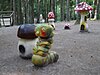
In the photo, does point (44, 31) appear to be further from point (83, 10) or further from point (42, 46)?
point (83, 10)

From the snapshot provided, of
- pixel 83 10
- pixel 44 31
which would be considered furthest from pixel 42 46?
pixel 83 10

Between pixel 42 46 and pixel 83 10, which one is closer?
pixel 42 46

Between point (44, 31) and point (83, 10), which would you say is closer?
point (44, 31)

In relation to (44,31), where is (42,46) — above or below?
below

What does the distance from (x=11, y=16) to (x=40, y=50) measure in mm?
16915

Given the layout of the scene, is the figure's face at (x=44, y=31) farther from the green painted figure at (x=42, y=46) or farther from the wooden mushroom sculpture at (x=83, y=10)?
the wooden mushroom sculpture at (x=83, y=10)

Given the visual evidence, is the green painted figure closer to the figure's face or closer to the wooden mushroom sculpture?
the figure's face

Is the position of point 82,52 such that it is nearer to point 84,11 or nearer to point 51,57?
point 51,57

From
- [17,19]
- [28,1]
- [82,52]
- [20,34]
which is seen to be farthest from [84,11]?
[28,1]

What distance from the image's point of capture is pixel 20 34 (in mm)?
5895

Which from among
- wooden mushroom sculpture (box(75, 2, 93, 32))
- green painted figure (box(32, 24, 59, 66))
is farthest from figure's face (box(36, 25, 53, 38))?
wooden mushroom sculpture (box(75, 2, 93, 32))

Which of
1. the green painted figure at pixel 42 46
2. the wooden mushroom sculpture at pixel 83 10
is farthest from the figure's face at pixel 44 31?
the wooden mushroom sculpture at pixel 83 10

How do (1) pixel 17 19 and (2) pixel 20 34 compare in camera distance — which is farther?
(1) pixel 17 19

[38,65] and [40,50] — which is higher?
[40,50]
